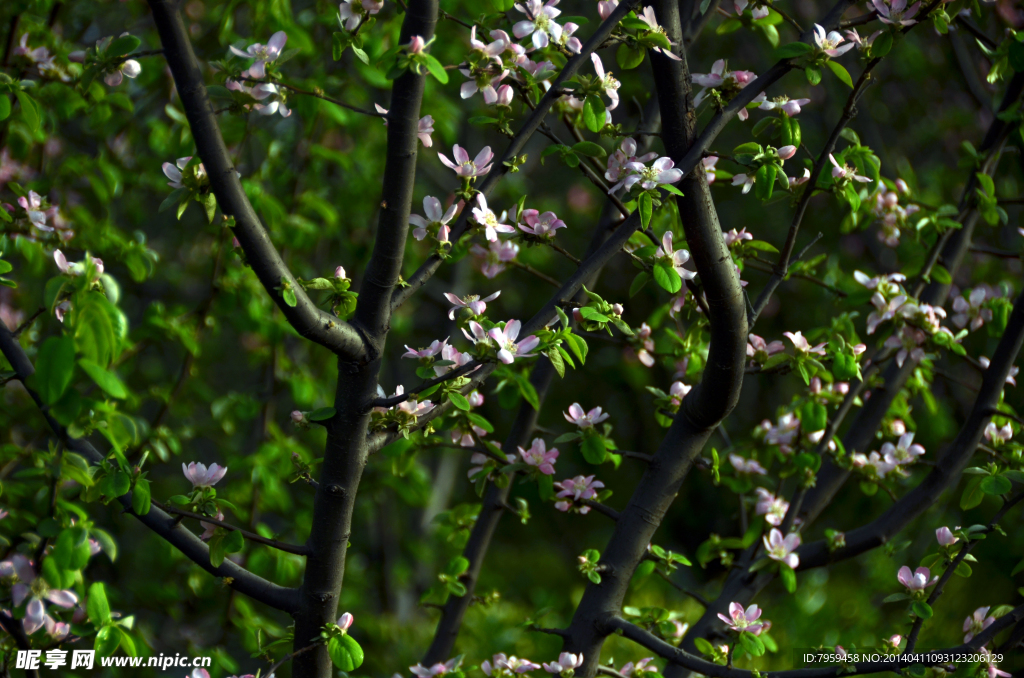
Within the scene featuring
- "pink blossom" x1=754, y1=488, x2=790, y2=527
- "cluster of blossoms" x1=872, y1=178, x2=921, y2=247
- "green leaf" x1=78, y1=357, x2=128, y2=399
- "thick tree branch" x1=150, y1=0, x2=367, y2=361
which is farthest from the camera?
"cluster of blossoms" x1=872, y1=178, x2=921, y2=247

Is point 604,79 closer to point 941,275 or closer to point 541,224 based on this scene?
point 541,224

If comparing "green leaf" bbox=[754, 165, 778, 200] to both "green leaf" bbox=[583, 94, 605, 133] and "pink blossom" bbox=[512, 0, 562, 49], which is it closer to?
"green leaf" bbox=[583, 94, 605, 133]

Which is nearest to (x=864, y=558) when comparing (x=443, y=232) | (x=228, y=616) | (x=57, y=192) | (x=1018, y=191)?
(x=1018, y=191)

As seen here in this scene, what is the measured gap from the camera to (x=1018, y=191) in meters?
3.82

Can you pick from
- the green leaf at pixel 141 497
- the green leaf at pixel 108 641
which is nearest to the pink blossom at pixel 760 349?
the green leaf at pixel 141 497

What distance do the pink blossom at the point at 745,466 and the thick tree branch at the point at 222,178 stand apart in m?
1.10

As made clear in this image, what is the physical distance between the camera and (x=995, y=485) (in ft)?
3.99

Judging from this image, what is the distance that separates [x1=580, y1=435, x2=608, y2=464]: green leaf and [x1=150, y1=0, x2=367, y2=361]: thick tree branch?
1.91ft

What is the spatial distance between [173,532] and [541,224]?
0.79 meters

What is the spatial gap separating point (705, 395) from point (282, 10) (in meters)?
1.55

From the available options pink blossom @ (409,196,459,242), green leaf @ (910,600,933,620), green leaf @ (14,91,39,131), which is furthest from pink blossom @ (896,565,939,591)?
green leaf @ (14,91,39,131)

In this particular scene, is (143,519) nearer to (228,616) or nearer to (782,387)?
(228,616)

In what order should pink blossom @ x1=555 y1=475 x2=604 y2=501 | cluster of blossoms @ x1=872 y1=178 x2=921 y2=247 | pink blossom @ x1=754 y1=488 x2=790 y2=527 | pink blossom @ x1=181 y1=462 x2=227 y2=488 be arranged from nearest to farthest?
pink blossom @ x1=181 y1=462 x2=227 y2=488 < pink blossom @ x1=555 y1=475 x2=604 y2=501 < pink blossom @ x1=754 y1=488 x2=790 y2=527 < cluster of blossoms @ x1=872 y1=178 x2=921 y2=247

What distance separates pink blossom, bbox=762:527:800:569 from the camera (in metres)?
1.52
